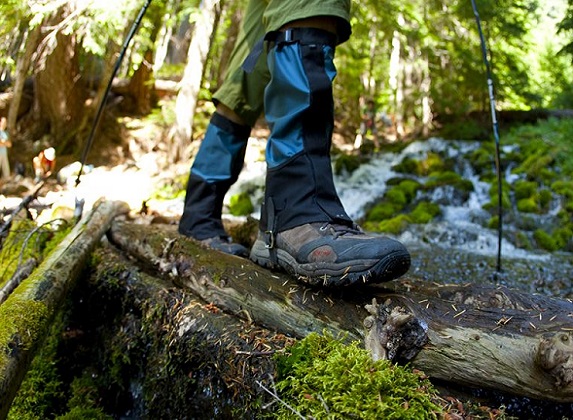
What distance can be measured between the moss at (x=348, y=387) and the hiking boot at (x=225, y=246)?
1.02 meters

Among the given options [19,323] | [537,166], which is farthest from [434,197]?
[19,323]

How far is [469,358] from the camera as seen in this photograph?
1.38 metres

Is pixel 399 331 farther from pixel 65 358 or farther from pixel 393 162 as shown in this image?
pixel 393 162

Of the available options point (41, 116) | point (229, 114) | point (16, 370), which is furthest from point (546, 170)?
point (41, 116)

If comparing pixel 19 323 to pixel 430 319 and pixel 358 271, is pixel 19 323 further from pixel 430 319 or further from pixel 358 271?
pixel 430 319

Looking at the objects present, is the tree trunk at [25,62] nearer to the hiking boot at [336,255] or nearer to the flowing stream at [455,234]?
the flowing stream at [455,234]

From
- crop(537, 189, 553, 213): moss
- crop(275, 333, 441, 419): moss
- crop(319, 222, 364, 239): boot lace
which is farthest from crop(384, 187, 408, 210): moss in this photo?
crop(275, 333, 441, 419): moss

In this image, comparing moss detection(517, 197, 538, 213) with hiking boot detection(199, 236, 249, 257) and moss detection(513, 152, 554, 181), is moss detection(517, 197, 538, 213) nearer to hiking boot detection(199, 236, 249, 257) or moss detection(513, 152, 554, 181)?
moss detection(513, 152, 554, 181)

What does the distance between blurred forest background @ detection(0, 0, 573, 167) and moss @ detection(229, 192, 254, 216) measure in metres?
2.75

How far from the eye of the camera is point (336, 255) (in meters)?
1.62

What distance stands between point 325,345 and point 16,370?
97 centimetres

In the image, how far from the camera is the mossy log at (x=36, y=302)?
4.47 feet

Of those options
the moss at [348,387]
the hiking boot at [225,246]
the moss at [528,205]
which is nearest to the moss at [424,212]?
→ the moss at [528,205]

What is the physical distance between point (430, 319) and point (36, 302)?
1.51 metres
